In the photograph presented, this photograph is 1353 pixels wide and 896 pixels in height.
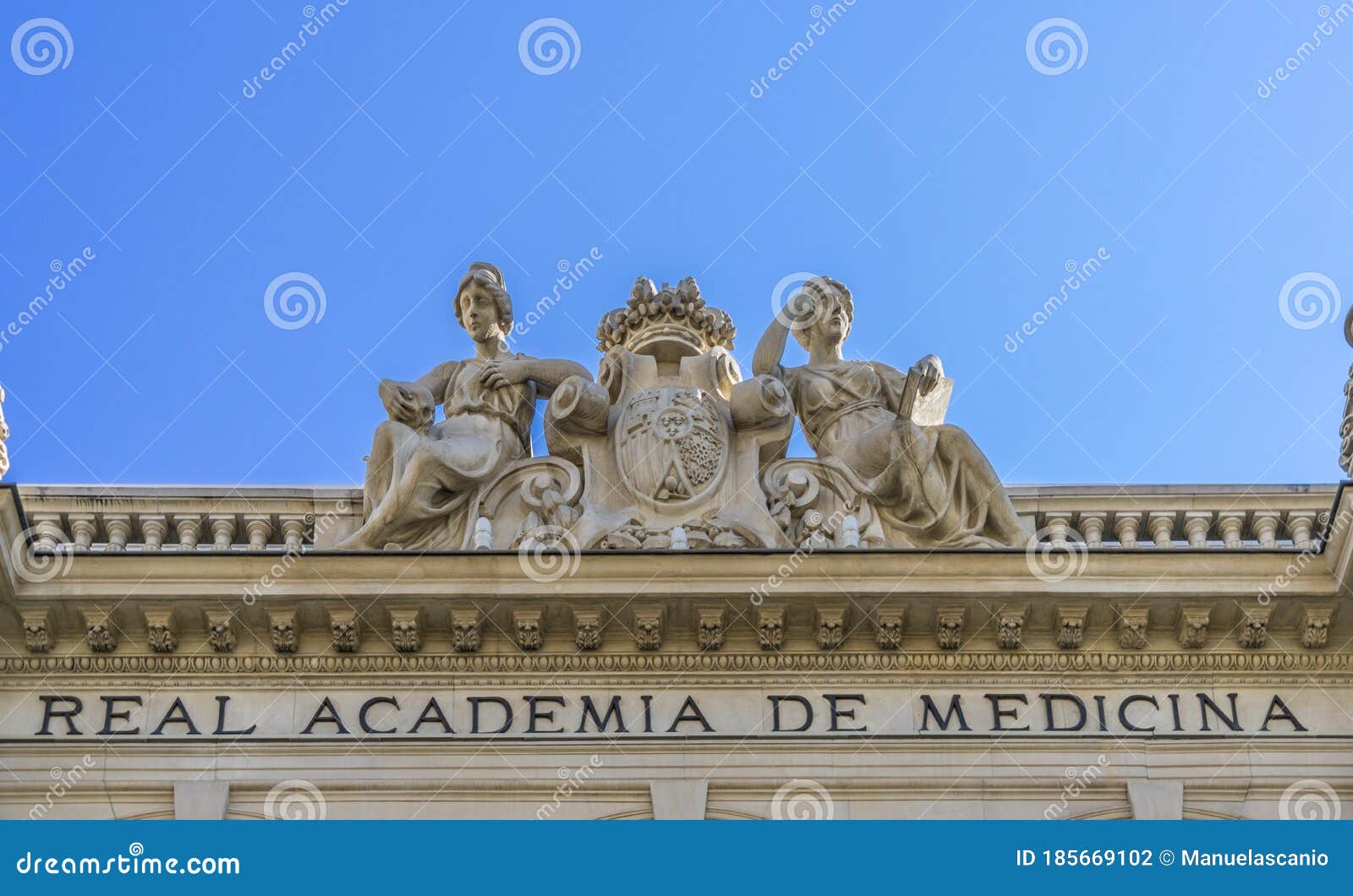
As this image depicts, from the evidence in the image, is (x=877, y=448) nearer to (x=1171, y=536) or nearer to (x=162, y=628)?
(x=1171, y=536)

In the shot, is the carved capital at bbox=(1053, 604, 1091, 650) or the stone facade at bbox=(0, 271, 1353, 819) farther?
the carved capital at bbox=(1053, 604, 1091, 650)

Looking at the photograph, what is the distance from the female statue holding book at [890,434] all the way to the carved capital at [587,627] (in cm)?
261

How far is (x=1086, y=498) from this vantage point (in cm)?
2217

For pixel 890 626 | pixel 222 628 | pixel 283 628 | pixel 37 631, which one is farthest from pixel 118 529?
pixel 890 626

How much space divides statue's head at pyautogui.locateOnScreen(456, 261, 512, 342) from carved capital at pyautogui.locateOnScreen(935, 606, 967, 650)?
4.85 m

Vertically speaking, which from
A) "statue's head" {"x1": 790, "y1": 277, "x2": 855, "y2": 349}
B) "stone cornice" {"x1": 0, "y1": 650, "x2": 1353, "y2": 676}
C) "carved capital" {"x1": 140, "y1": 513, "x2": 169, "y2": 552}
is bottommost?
"stone cornice" {"x1": 0, "y1": 650, "x2": 1353, "y2": 676}

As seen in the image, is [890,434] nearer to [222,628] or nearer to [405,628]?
[405,628]

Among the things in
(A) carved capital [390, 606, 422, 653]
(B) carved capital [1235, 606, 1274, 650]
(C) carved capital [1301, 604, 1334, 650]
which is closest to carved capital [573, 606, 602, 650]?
(A) carved capital [390, 606, 422, 653]

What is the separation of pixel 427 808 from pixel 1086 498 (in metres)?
5.91

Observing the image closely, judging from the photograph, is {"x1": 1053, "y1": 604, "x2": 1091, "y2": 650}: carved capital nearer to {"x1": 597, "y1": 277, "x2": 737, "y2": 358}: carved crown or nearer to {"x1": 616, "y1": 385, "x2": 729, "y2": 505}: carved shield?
{"x1": 616, "y1": 385, "x2": 729, "y2": 505}: carved shield

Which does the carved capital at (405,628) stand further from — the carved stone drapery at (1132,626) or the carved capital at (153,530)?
the carved stone drapery at (1132,626)

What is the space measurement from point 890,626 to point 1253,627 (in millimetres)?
2713

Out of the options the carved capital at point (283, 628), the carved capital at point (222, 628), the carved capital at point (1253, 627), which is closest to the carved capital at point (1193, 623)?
the carved capital at point (1253, 627)

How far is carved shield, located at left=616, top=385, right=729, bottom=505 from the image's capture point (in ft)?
71.5
